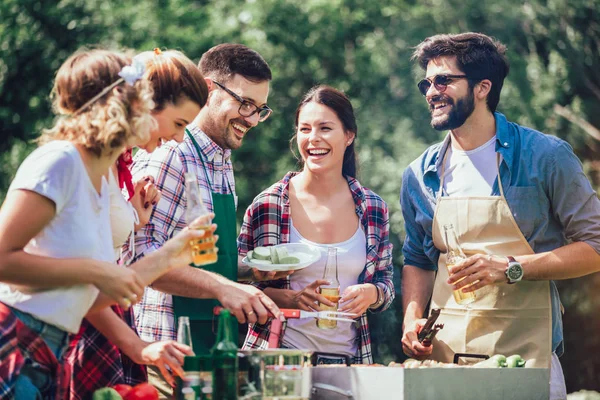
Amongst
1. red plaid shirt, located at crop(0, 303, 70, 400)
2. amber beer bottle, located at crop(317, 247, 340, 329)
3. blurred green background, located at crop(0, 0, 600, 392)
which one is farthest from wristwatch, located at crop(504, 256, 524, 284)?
blurred green background, located at crop(0, 0, 600, 392)

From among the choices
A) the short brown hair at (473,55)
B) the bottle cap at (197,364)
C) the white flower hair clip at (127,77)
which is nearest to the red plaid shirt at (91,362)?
the bottle cap at (197,364)

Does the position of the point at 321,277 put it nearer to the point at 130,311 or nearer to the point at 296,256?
the point at 296,256

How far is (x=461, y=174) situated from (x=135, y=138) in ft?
7.39

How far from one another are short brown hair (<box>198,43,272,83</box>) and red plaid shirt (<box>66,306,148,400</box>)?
1612mm

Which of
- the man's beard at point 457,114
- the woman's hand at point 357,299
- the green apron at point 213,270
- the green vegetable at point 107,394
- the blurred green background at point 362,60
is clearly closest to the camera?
the green vegetable at point 107,394

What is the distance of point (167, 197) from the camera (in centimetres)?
390

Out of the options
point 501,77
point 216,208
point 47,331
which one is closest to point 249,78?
point 216,208

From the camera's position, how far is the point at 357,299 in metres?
4.29

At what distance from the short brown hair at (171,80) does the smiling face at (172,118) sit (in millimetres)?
16

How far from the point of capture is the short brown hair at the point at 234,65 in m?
4.40

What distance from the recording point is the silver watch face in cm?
420

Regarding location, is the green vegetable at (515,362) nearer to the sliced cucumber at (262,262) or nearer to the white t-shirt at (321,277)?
the white t-shirt at (321,277)

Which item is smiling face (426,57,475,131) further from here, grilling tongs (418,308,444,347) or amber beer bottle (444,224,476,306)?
grilling tongs (418,308,444,347)

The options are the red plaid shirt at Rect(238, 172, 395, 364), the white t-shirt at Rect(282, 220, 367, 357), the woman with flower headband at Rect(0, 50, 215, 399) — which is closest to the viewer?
the woman with flower headband at Rect(0, 50, 215, 399)
